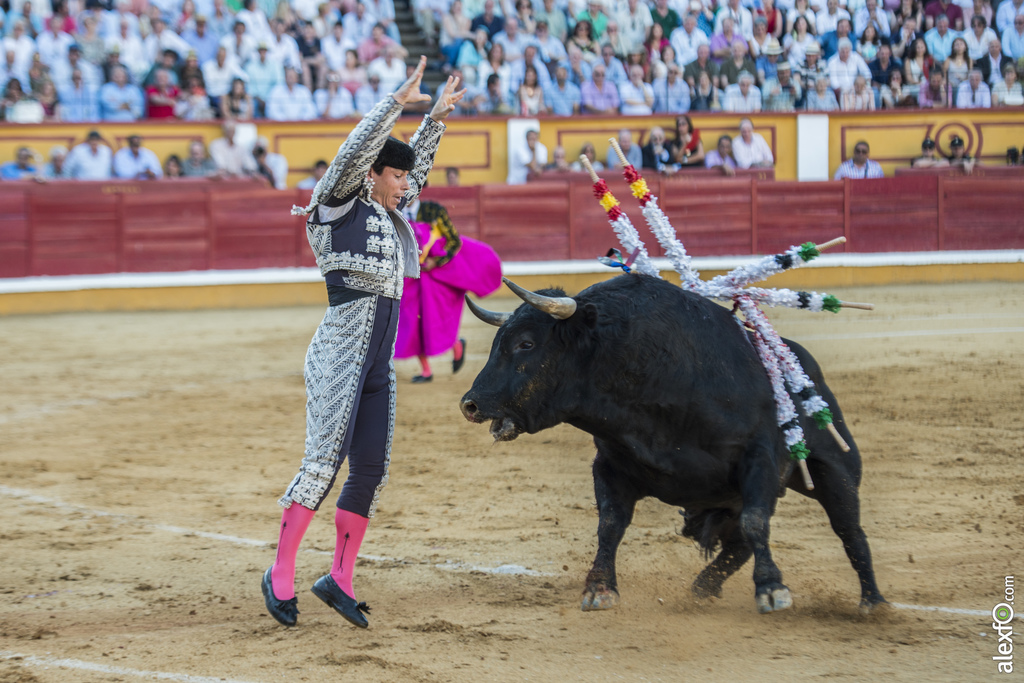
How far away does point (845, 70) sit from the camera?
12102 millimetres

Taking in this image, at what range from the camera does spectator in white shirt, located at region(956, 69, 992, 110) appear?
1211cm

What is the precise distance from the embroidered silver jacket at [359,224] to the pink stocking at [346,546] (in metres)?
0.59

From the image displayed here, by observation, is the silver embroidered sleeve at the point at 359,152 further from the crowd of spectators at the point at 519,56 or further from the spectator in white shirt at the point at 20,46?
the spectator in white shirt at the point at 20,46

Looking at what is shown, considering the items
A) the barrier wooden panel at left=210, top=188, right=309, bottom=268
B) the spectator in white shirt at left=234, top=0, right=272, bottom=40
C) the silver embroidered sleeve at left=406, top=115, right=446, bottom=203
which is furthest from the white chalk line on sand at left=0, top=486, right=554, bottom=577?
the spectator in white shirt at left=234, top=0, right=272, bottom=40

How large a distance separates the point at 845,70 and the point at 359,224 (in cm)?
1061

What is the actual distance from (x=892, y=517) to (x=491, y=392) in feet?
5.70

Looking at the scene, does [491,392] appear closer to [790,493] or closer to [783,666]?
[783,666]

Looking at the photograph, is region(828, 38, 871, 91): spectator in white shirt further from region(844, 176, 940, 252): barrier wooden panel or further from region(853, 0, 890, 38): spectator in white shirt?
region(844, 176, 940, 252): barrier wooden panel

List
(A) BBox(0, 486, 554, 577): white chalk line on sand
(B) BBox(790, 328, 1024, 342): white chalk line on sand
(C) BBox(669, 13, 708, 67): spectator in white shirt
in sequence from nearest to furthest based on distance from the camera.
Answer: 1. (A) BBox(0, 486, 554, 577): white chalk line on sand
2. (B) BBox(790, 328, 1024, 342): white chalk line on sand
3. (C) BBox(669, 13, 708, 67): spectator in white shirt

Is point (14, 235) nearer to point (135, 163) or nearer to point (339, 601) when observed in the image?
point (135, 163)

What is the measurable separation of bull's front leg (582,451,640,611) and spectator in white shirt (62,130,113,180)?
A: 9.07 m

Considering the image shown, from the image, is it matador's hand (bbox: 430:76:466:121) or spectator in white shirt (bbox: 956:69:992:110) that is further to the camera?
spectator in white shirt (bbox: 956:69:992:110)

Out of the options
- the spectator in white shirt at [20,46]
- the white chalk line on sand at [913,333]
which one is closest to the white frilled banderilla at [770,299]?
the white chalk line on sand at [913,333]

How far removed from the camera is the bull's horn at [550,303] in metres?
2.61
